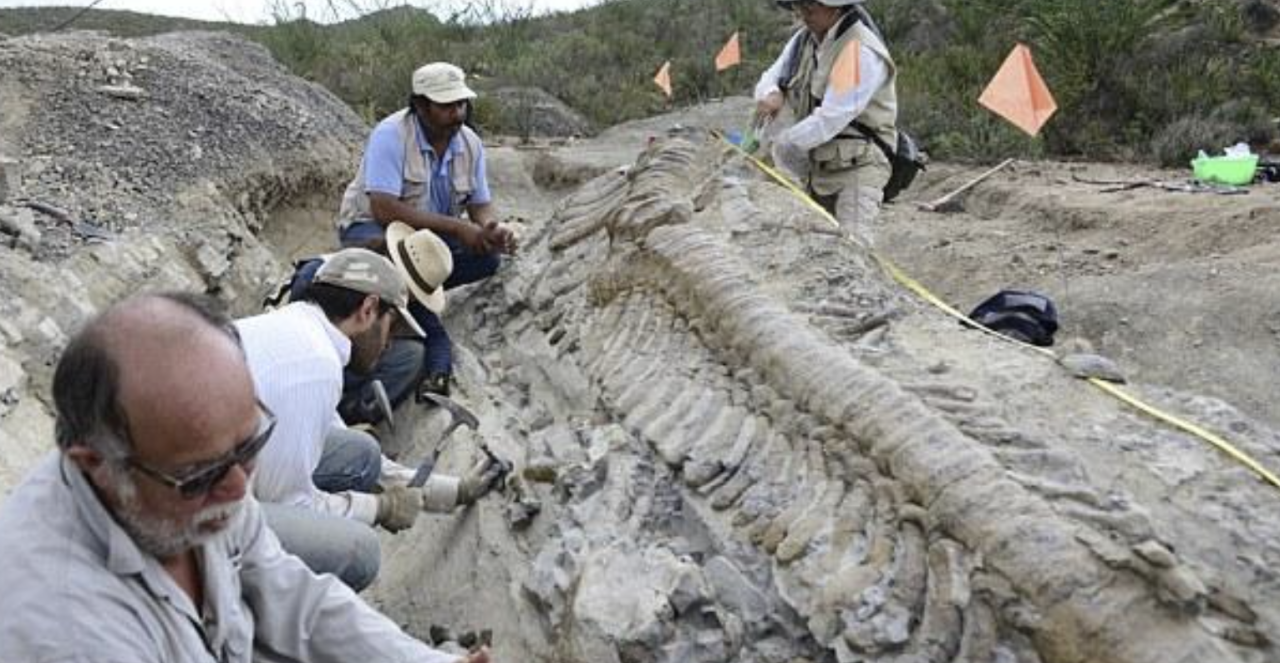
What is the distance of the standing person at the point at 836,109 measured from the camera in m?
5.90

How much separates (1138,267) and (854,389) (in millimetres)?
4190

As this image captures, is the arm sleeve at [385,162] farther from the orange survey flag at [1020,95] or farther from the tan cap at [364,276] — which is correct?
the orange survey flag at [1020,95]

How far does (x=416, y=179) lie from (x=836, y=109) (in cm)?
195

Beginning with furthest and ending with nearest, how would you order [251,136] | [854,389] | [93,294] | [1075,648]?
[251,136], [93,294], [854,389], [1075,648]

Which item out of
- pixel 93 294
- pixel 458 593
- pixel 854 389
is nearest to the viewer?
pixel 854 389

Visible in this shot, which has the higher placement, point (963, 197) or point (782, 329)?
point (782, 329)

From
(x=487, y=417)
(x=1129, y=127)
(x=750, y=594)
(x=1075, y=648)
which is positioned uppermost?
(x=1075, y=648)

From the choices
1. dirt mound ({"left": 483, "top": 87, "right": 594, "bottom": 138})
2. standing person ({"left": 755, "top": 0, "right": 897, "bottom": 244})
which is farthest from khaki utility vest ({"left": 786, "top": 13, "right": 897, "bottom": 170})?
dirt mound ({"left": 483, "top": 87, "right": 594, "bottom": 138})

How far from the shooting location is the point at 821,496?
393 centimetres

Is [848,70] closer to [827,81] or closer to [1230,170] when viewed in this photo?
[827,81]

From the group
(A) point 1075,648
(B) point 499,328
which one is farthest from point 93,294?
(A) point 1075,648

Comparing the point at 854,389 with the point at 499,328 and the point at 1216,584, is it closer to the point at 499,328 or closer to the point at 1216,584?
the point at 1216,584

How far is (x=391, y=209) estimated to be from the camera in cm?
632

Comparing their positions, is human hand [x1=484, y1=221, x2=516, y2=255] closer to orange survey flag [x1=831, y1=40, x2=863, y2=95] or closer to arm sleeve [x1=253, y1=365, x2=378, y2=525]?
orange survey flag [x1=831, y1=40, x2=863, y2=95]
